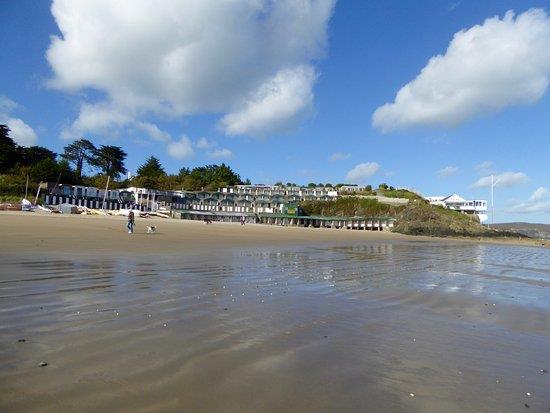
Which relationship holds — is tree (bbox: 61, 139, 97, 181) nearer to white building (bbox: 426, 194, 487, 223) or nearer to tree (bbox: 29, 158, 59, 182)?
tree (bbox: 29, 158, 59, 182)

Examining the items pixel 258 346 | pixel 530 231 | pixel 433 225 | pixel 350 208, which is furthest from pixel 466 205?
pixel 258 346

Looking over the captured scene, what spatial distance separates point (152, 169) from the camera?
431 feet

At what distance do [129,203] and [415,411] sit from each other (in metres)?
101

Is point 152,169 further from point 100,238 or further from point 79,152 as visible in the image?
point 100,238

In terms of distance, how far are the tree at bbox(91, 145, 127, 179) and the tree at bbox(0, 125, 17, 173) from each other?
3206cm

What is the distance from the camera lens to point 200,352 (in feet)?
13.8

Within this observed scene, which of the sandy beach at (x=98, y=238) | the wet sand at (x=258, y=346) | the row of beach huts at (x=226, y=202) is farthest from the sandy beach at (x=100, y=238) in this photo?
the row of beach huts at (x=226, y=202)

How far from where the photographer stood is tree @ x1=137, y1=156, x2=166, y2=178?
417 ft

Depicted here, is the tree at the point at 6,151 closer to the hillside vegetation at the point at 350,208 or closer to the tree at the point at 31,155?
the tree at the point at 31,155

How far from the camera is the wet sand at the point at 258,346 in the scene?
320 cm

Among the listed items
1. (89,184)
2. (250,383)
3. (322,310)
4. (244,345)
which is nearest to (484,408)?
(250,383)

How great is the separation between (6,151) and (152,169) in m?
52.5

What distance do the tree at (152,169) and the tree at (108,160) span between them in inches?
419

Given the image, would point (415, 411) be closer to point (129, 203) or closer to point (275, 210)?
point (129, 203)
